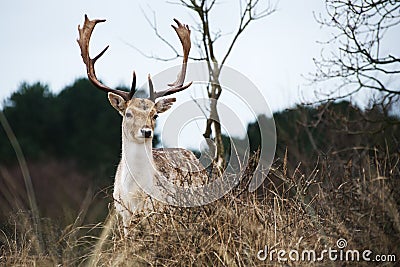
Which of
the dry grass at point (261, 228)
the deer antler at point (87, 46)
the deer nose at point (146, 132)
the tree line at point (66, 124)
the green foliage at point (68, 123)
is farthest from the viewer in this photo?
the green foliage at point (68, 123)

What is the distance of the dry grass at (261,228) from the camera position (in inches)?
139

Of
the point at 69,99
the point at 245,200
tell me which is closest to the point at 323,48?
Result: the point at 245,200

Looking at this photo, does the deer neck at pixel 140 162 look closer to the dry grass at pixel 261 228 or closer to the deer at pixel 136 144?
the deer at pixel 136 144

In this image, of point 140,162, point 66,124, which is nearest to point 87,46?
point 140,162

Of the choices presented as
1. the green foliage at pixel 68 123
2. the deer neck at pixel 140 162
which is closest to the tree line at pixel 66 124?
the green foliage at pixel 68 123

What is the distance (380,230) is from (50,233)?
7.83ft

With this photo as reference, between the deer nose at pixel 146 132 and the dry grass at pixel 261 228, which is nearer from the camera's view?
the dry grass at pixel 261 228

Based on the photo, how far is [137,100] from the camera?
18.9ft

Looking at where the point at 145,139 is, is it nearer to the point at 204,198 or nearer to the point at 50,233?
the point at 50,233

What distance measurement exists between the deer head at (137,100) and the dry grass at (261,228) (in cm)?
143

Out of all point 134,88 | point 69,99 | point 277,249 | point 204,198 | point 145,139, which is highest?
point 69,99

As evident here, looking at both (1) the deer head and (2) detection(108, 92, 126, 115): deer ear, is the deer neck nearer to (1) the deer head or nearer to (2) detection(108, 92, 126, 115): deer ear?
(1) the deer head

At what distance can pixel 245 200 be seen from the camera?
168 inches

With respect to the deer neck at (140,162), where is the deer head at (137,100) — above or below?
above
